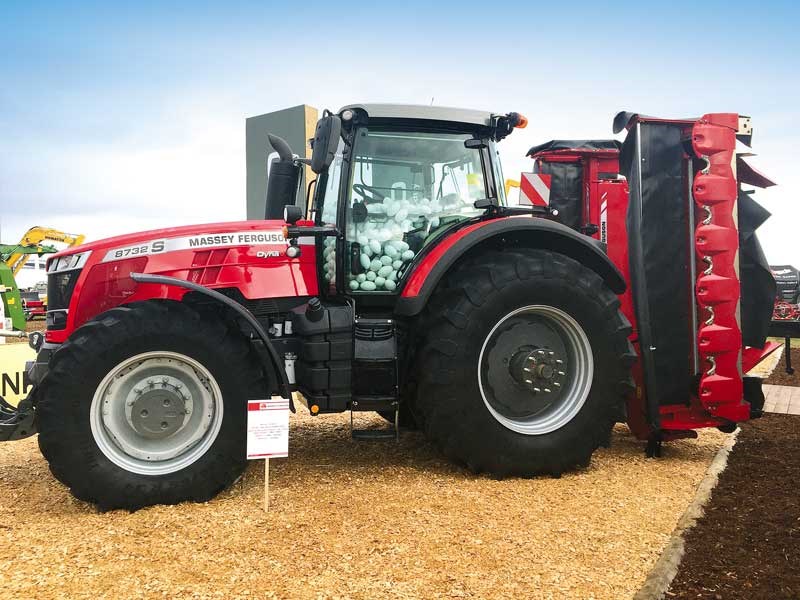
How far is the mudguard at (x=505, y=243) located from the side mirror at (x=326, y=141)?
36.1 inches

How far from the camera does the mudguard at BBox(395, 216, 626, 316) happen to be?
4234 mm

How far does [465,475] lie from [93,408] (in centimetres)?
233

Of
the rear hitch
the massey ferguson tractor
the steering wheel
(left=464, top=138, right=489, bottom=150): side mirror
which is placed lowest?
the rear hitch

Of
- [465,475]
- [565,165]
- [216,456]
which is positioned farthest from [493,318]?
[565,165]

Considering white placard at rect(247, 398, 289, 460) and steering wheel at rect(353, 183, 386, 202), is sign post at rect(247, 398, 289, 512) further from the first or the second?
steering wheel at rect(353, 183, 386, 202)

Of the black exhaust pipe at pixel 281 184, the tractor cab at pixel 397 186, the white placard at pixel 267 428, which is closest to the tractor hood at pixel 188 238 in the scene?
the tractor cab at pixel 397 186

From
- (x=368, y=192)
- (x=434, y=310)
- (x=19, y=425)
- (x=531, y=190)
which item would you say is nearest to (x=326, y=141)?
(x=368, y=192)

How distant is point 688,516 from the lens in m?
3.74

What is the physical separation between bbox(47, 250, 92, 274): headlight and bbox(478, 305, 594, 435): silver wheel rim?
266 centimetres

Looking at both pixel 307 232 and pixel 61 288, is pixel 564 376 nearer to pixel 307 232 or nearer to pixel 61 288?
pixel 307 232

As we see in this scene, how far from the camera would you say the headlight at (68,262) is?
14.3ft

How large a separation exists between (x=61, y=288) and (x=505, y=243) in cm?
299

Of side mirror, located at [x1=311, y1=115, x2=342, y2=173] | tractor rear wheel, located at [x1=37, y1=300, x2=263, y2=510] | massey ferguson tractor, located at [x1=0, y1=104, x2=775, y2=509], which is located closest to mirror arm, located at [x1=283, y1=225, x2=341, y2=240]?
massey ferguson tractor, located at [x1=0, y1=104, x2=775, y2=509]

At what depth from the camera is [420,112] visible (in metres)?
4.55
